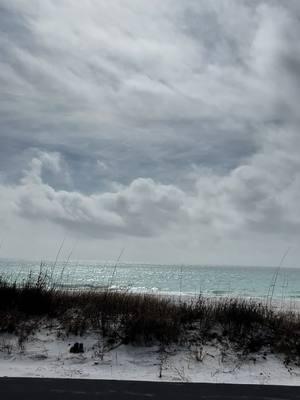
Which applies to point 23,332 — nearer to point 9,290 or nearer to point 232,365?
point 9,290

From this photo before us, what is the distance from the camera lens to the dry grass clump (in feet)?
27.3

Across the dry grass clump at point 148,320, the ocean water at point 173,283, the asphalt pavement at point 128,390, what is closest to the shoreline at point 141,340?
the dry grass clump at point 148,320

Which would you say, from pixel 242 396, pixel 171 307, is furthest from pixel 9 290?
pixel 242 396

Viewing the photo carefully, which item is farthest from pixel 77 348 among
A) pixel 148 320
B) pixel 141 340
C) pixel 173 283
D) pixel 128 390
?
pixel 173 283

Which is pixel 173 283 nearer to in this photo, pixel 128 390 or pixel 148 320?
pixel 148 320

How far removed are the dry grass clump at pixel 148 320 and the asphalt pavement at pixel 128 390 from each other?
199 centimetres

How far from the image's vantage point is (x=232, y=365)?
7.64 metres

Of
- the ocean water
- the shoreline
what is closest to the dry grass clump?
the shoreline

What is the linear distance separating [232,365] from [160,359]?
1.30m

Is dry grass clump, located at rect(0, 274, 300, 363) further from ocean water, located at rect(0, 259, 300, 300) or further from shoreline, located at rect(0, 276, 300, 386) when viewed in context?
ocean water, located at rect(0, 259, 300, 300)

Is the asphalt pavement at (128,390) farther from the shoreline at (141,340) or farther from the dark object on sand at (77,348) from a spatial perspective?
the dark object on sand at (77,348)

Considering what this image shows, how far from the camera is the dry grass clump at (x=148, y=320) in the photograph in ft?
27.3

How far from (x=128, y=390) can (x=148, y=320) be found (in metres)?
2.70

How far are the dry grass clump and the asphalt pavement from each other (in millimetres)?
1994
